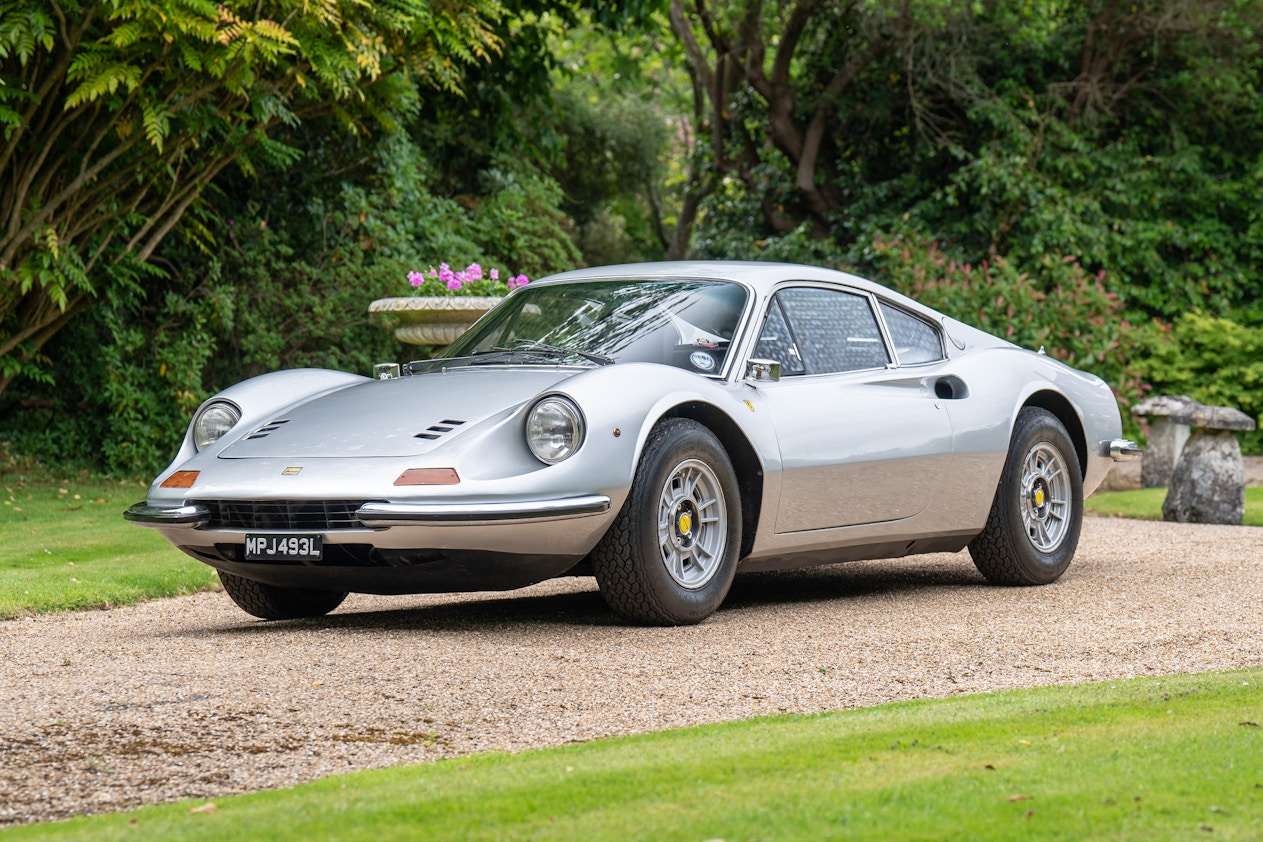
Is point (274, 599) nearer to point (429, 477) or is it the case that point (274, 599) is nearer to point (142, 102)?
point (429, 477)

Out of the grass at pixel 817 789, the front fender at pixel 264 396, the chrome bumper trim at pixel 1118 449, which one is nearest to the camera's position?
the grass at pixel 817 789

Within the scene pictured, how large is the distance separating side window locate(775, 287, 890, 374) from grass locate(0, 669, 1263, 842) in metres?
2.91

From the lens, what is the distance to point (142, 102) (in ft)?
36.2

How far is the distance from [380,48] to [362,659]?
7.41 m

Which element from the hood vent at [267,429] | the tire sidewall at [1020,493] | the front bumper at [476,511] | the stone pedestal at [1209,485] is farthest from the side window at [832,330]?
the stone pedestal at [1209,485]

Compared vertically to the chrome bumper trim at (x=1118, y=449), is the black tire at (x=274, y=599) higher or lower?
lower

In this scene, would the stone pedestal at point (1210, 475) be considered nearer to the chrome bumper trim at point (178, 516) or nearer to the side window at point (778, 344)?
the side window at point (778, 344)

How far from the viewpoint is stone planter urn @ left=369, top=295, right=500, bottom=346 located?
11.4 meters

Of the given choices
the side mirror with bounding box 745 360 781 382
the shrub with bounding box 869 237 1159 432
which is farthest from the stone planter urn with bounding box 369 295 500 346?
the shrub with bounding box 869 237 1159 432

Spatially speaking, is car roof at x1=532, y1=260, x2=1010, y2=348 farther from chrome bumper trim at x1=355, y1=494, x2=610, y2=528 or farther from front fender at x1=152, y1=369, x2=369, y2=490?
chrome bumper trim at x1=355, y1=494, x2=610, y2=528

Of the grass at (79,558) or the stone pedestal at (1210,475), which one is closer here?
the grass at (79,558)

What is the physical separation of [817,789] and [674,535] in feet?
8.87

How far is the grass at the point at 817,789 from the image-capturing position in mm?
2936

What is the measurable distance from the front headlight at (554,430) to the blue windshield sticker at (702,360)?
88 cm
